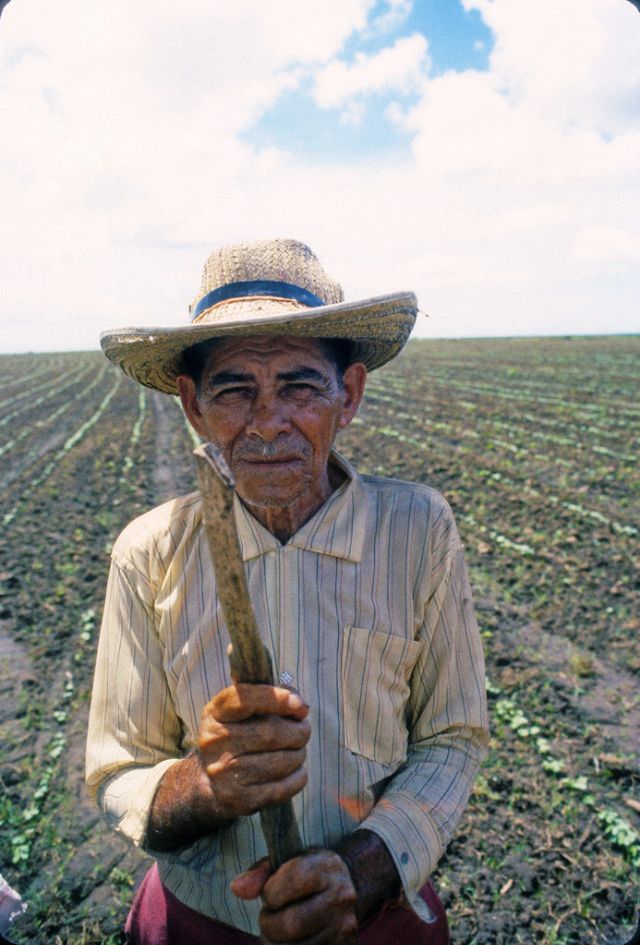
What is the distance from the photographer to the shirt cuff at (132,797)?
4.85 ft

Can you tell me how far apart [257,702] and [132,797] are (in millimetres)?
566

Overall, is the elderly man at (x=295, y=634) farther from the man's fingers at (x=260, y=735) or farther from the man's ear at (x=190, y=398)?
the man's fingers at (x=260, y=735)

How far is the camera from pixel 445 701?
167cm

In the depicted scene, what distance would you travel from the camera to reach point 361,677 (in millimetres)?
1581

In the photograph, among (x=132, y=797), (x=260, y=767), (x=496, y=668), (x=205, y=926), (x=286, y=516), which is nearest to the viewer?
(x=260, y=767)

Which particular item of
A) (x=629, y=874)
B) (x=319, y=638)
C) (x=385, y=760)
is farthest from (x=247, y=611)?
(x=629, y=874)

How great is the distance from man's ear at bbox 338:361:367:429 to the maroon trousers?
115 centimetres

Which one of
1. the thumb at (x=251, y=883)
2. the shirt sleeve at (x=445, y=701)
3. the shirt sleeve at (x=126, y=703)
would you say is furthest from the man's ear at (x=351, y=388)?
the thumb at (x=251, y=883)

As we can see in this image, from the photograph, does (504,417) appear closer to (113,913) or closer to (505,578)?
(505,578)

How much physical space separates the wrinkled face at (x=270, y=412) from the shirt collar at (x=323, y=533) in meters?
0.06

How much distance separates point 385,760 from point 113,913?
7.53 feet

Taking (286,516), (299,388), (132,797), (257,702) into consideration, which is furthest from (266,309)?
(132,797)

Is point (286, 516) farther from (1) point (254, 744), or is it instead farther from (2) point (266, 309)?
(1) point (254, 744)

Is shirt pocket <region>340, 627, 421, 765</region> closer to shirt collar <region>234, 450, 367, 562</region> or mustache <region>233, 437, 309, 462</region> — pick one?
shirt collar <region>234, 450, 367, 562</region>
